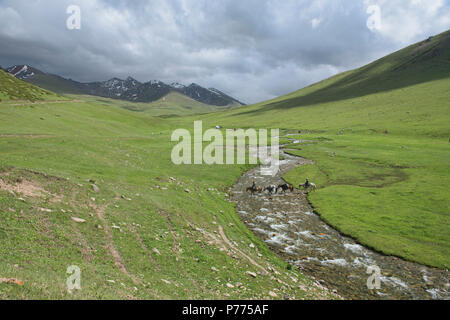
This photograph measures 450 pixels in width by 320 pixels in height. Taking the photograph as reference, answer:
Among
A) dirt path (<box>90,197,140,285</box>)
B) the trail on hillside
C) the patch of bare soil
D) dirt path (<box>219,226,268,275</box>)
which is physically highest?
the patch of bare soil

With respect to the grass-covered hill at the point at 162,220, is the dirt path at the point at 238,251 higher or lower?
lower

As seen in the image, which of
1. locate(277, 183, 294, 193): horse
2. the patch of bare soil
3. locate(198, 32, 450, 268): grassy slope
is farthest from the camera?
locate(277, 183, 294, 193): horse

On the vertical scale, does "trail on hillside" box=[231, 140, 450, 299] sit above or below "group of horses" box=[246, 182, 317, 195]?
below

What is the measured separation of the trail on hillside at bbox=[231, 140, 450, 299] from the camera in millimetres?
18031

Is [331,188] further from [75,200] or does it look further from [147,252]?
[75,200]

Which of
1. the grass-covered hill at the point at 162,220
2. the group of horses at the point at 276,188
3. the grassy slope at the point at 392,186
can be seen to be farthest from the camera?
the group of horses at the point at 276,188

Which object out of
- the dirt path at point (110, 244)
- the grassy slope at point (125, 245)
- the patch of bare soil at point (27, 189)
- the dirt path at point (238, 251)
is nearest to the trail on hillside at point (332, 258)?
the grassy slope at point (125, 245)

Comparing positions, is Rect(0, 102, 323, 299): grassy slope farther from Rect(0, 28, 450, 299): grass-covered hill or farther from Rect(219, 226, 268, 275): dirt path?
Rect(219, 226, 268, 275): dirt path

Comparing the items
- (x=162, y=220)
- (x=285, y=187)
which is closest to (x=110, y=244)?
(x=162, y=220)

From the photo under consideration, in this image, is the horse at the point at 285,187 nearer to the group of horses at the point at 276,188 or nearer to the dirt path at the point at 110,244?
the group of horses at the point at 276,188

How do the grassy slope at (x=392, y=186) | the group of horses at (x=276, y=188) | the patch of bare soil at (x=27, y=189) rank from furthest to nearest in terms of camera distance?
the group of horses at (x=276, y=188), the grassy slope at (x=392, y=186), the patch of bare soil at (x=27, y=189)

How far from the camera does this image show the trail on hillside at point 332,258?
1803cm

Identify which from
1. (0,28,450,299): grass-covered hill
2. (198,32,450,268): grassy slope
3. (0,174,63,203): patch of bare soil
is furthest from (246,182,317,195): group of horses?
(0,174,63,203): patch of bare soil
